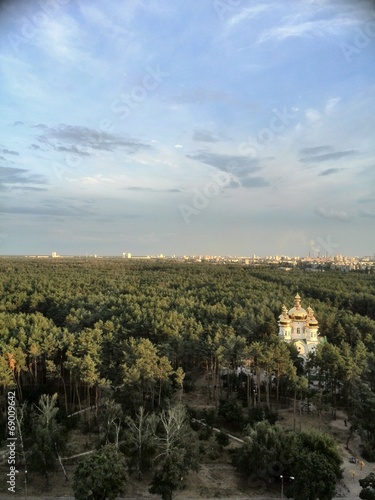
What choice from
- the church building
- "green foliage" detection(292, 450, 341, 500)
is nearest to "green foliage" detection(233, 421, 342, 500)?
"green foliage" detection(292, 450, 341, 500)

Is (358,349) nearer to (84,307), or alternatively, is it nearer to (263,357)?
(263,357)

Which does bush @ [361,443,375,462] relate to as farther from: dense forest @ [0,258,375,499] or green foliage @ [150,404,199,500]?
green foliage @ [150,404,199,500]

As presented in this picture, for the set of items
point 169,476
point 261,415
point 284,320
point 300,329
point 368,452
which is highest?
point 284,320

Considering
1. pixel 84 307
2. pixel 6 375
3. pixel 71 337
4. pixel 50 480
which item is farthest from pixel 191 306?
pixel 50 480

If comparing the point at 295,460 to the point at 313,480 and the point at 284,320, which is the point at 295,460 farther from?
the point at 284,320

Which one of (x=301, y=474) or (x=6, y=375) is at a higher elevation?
(x=6, y=375)

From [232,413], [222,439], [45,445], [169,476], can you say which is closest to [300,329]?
[232,413]
